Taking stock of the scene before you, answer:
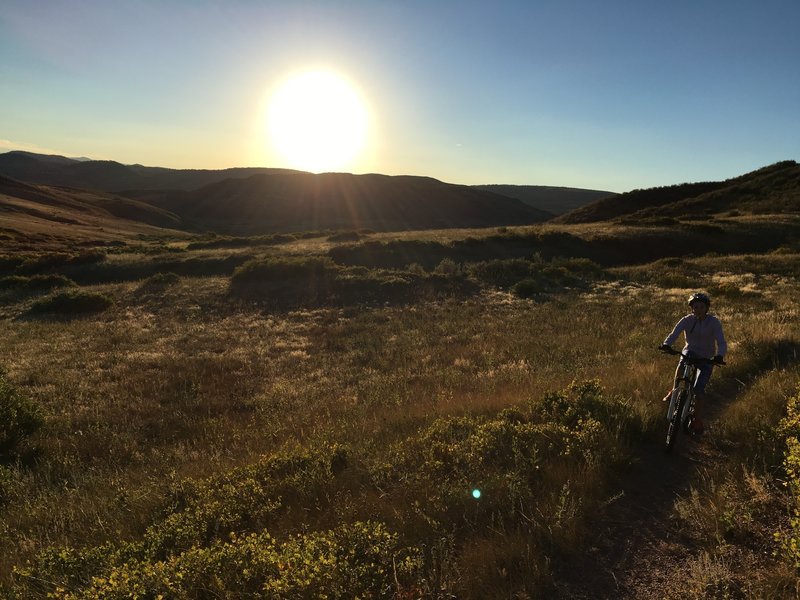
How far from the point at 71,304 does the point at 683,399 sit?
94.2ft

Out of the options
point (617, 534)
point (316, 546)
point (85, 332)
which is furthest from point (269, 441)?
point (85, 332)

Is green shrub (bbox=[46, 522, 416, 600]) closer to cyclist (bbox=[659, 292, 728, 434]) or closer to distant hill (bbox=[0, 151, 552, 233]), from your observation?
cyclist (bbox=[659, 292, 728, 434])

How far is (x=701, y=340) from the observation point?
700cm

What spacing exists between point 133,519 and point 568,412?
5.97 meters

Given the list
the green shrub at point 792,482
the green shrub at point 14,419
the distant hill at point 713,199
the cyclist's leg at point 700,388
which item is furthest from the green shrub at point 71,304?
the distant hill at point 713,199

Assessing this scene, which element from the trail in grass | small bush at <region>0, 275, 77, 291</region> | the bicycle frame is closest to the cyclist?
the bicycle frame

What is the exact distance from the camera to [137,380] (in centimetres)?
1375

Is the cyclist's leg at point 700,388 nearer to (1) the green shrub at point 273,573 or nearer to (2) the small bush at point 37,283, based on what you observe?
(1) the green shrub at point 273,573

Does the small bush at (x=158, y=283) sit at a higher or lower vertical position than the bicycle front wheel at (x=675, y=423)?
lower

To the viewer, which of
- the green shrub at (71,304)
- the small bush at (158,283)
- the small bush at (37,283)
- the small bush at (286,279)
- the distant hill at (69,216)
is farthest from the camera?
the distant hill at (69,216)

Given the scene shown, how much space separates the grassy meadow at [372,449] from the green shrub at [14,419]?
0.04 m

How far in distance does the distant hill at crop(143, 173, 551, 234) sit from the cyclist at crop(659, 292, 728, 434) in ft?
378

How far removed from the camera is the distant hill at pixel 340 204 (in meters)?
133

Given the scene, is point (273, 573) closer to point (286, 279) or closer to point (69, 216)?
point (286, 279)
